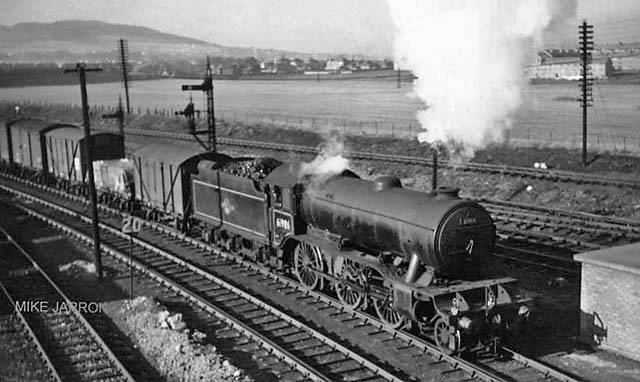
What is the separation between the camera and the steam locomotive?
12.2 meters

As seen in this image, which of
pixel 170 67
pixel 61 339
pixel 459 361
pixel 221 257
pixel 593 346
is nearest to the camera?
pixel 459 361

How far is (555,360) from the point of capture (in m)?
12.2

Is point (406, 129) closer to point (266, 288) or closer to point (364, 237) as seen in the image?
point (266, 288)

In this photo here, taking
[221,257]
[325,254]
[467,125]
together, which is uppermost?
[467,125]

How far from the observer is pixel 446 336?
12.2 m

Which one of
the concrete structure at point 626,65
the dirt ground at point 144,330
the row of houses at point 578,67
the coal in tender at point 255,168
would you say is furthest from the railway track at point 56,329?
the concrete structure at point 626,65

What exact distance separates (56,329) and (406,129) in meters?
39.1

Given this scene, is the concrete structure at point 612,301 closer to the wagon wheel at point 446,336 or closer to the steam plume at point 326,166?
the wagon wheel at point 446,336

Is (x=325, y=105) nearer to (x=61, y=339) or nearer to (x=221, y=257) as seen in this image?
(x=221, y=257)

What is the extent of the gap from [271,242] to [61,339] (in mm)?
6032

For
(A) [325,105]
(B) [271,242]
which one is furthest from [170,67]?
(B) [271,242]

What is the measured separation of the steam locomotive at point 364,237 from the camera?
39.9 feet

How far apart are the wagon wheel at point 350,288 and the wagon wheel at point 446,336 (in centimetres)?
218

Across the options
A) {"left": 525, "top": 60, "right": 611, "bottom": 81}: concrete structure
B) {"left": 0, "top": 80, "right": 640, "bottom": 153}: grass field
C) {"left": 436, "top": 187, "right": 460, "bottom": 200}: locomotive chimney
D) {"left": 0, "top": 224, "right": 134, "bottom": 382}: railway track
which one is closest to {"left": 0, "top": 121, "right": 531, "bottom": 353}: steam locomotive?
{"left": 436, "top": 187, "right": 460, "bottom": 200}: locomotive chimney
